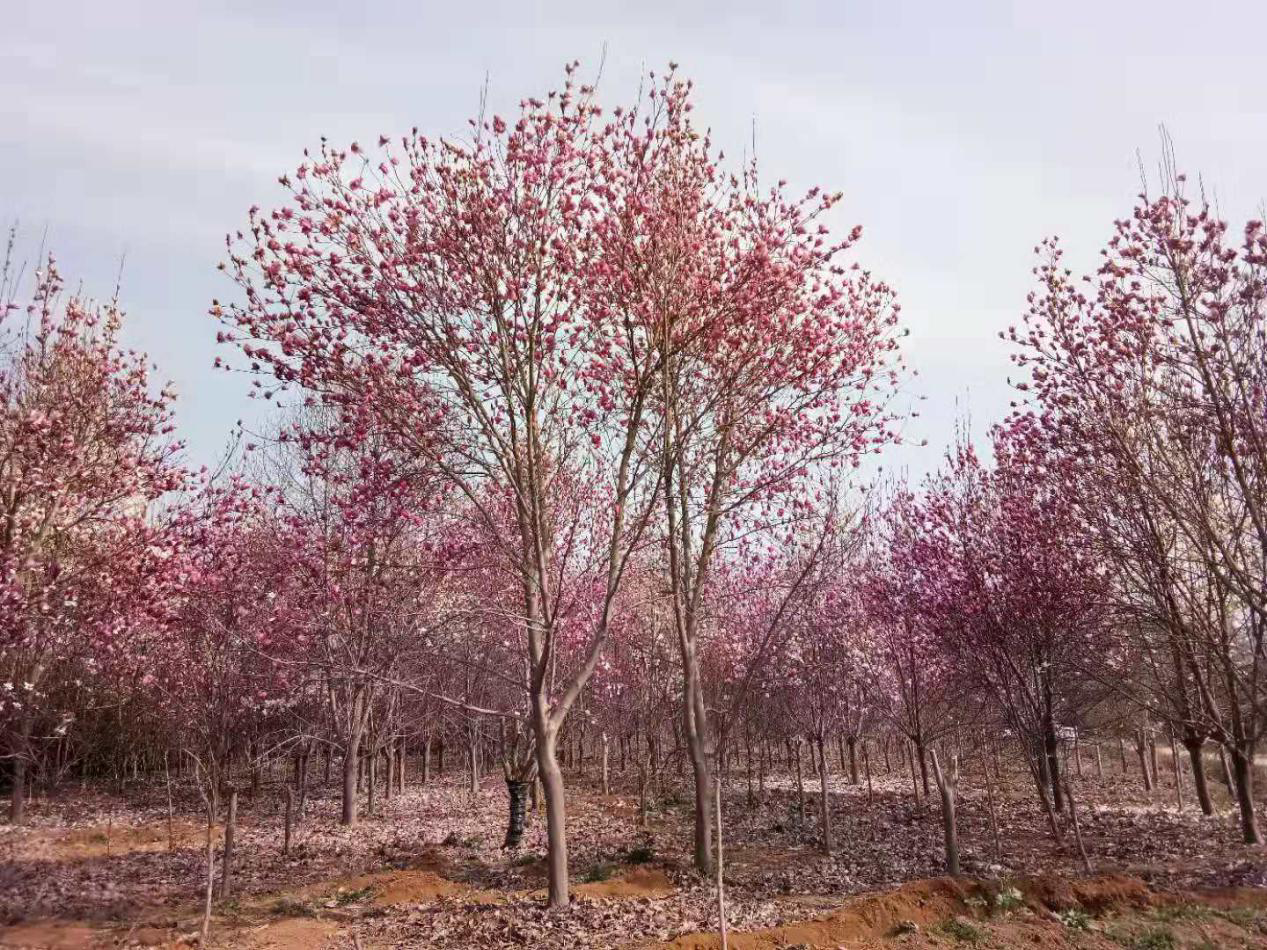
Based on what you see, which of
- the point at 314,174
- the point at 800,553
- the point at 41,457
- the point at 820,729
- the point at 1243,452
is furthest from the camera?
the point at 800,553

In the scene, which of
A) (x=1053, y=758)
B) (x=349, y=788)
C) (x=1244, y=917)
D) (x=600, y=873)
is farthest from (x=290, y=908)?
(x=1053, y=758)

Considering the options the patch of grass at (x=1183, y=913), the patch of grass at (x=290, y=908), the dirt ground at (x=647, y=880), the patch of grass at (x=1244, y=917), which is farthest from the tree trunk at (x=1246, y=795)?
the patch of grass at (x=290, y=908)

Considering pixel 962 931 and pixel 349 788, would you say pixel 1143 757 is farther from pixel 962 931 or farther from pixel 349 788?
pixel 349 788

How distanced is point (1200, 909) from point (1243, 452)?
4877mm

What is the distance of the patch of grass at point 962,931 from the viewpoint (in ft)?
27.3

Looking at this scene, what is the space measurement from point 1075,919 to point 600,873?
6.30 m

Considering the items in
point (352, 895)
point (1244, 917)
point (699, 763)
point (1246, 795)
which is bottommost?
point (352, 895)

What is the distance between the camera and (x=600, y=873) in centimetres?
1234

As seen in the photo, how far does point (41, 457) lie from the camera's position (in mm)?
12758

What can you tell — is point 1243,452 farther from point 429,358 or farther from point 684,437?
point 429,358

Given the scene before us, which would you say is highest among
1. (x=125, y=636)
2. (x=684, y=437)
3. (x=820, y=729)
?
(x=684, y=437)

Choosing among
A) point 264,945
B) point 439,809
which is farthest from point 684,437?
point 439,809

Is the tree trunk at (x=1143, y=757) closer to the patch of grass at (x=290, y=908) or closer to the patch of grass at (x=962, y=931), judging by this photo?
the patch of grass at (x=962, y=931)

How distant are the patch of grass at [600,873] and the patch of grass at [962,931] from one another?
15.8 feet
